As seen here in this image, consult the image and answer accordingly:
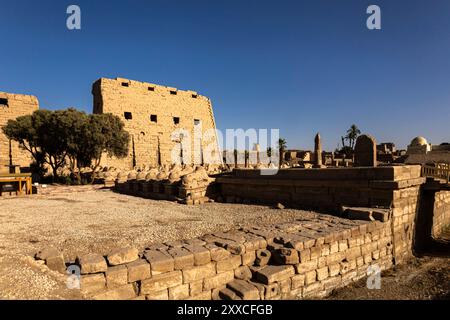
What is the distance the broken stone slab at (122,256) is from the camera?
4.02 metres

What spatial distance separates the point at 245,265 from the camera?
498 cm

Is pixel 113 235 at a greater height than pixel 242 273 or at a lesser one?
greater

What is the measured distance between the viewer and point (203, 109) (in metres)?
33.2

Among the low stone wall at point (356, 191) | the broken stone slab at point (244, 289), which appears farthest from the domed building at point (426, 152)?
the broken stone slab at point (244, 289)

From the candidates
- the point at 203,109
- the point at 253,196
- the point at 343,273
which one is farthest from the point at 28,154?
the point at 343,273

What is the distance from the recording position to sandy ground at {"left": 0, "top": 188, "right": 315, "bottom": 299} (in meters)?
3.50

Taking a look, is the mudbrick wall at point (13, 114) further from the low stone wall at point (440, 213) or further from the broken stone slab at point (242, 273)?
the low stone wall at point (440, 213)

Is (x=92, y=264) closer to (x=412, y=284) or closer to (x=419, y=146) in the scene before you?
(x=412, y=284)

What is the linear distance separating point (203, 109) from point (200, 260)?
A: 29.8 metres

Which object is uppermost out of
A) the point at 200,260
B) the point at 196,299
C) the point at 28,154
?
the point at 28,154

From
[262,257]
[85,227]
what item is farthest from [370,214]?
[85,227]

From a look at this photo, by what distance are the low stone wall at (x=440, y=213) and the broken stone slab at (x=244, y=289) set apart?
808 centimetres

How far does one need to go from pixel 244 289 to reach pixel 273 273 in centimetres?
57
